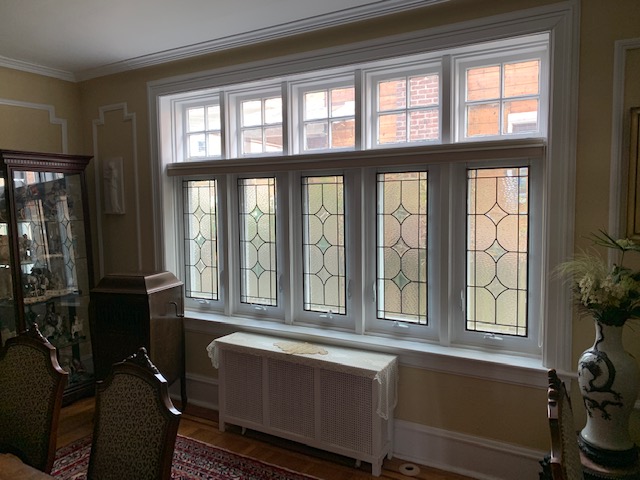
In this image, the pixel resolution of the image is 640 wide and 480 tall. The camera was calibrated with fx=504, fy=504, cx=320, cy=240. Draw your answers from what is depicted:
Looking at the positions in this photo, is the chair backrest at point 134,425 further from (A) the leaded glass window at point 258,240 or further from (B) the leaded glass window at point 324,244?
(A) the leaded glass window at point 258,240

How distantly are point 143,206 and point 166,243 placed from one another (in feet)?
1.21

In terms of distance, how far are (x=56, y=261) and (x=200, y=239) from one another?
43.1 inches

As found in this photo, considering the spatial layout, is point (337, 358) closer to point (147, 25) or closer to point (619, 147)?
point (619, 147)

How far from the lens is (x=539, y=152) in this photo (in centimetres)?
256

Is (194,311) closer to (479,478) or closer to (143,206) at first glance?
(143,206)

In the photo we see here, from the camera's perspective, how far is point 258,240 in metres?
3.68

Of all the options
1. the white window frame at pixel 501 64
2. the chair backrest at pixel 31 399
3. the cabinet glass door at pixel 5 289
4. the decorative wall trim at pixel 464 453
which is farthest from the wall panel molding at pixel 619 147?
the cabinet glass door at pixel 5 289

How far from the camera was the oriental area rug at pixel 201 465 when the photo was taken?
2822 mm

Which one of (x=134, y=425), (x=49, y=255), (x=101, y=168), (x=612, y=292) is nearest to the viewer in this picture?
(x=134, y=425)

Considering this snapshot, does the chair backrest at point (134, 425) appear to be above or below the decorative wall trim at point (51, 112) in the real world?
below

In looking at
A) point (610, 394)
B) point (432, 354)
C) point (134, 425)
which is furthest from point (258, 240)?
point (610, 394)

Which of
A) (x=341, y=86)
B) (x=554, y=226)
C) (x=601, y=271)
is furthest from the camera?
(x=341, y=86)

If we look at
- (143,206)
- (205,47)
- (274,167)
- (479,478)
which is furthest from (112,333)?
(479,478)

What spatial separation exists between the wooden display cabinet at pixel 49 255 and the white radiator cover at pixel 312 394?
4.44 feet
